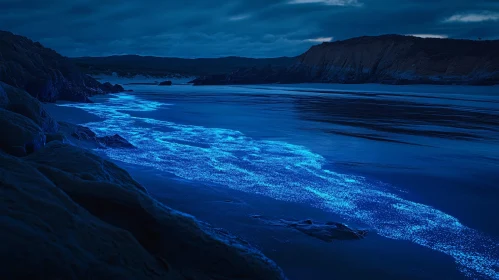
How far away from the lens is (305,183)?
5750 millimetres

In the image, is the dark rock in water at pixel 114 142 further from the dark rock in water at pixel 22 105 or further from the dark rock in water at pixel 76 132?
the dark rock in water at pixel 22 105

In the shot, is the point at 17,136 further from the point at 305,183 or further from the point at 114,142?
the point at 114,142

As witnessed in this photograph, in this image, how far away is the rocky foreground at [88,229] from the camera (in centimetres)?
204

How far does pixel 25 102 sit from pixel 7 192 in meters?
3.80

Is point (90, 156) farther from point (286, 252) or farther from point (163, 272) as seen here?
point (286, 252)

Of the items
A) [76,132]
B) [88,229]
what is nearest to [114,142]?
[76,132]

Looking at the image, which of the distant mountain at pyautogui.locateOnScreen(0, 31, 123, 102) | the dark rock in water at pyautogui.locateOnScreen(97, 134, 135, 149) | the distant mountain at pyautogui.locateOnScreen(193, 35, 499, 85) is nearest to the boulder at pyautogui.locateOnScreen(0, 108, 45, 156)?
the dark rock in water at pyautogui.locateOnScreen(97, 134, 135, 149)

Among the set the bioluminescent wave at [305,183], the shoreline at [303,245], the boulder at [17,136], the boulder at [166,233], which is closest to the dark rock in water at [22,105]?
the boulder at [17,136]

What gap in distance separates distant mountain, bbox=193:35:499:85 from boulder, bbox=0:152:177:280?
41249 millimetres

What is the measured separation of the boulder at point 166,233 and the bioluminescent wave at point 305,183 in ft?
6.12

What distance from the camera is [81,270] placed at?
6.86 ft

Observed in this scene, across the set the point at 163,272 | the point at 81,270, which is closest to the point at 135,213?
the point at 163,272

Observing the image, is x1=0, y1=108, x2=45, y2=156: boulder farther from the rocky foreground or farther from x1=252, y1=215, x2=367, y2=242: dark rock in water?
x1=252, y1=215, x2=367, y2=242: dark rock in water

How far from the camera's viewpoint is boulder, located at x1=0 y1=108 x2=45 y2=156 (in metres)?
3.42
